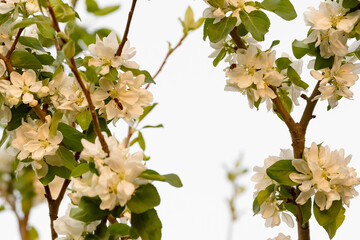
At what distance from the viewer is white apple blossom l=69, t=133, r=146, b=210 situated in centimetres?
59

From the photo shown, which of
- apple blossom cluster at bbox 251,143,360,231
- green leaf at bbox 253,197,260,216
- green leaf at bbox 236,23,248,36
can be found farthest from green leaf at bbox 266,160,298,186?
green leaf at bbox 236,23,248,36

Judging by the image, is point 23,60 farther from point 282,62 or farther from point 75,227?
point 282,62

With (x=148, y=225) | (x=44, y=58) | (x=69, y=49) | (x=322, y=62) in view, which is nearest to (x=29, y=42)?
Result: (x=44, y=58)

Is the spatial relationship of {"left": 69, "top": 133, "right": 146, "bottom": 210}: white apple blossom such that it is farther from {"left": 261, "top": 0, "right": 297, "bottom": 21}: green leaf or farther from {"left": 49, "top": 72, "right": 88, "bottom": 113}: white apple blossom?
{"left": 261, "top": 0, "right": 297, "bottom": 21}: green leaf

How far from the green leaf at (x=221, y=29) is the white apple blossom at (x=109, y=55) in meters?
0.12

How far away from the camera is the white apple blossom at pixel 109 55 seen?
2.40 ft

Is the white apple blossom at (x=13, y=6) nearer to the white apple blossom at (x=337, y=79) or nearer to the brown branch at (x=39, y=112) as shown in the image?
the brown branch at (x=39, y=112)

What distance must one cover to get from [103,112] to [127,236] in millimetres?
178

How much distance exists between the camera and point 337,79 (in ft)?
2.58

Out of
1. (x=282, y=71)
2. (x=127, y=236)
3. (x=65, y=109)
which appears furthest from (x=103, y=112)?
(x=282, y=71)

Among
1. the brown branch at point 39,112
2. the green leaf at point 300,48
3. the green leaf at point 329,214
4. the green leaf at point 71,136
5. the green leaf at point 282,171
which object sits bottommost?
the green leaf at point 329,214

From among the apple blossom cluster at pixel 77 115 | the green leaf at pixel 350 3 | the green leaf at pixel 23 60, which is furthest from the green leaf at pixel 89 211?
the green leaf at pixel 350 3

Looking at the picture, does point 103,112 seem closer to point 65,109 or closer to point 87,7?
point 65,109

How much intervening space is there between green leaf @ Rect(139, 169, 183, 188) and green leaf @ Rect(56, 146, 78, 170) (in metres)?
0.15
